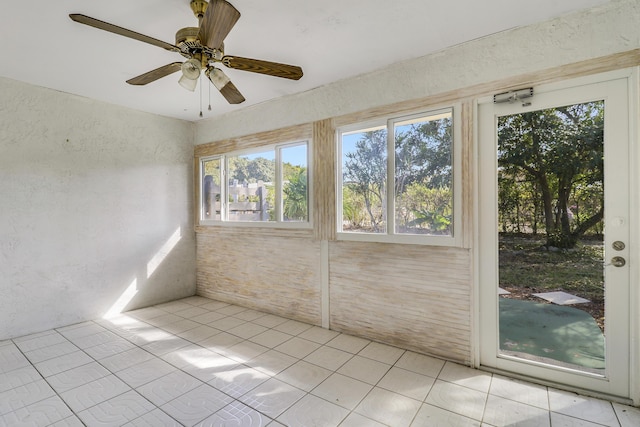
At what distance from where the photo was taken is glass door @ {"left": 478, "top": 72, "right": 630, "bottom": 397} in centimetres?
206

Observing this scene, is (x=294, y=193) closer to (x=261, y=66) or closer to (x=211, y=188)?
(x=211, y=188)

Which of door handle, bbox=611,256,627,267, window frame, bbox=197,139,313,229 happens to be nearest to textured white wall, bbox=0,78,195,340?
window frame, bbox=197,139,313,229

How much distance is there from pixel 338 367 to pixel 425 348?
824mm

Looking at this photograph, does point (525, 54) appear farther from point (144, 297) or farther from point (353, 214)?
point (144, 297)

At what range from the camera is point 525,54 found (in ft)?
7.52

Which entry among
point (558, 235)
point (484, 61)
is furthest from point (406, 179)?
point (558, 235)

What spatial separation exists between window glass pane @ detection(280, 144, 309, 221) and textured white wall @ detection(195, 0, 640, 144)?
0.37 metres

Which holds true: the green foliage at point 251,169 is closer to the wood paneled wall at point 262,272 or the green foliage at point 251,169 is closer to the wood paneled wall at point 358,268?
the wood paneled wall at point 358,268

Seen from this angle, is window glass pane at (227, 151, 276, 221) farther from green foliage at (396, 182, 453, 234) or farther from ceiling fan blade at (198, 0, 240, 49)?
ceiling fan blade at (198, 0, 240, 49)

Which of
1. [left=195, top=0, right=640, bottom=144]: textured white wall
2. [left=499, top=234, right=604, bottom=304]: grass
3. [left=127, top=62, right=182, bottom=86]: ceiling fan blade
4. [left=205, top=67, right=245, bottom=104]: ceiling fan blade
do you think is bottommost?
[left=499, top=234, right=604, bottom=304]: grass

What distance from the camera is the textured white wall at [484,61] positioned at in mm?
2023

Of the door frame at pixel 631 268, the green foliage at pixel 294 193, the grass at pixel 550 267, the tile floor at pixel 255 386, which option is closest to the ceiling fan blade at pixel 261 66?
the green foliage at pixel 294 193

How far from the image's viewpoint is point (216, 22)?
166 centimetres

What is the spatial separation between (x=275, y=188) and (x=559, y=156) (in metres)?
2.87
